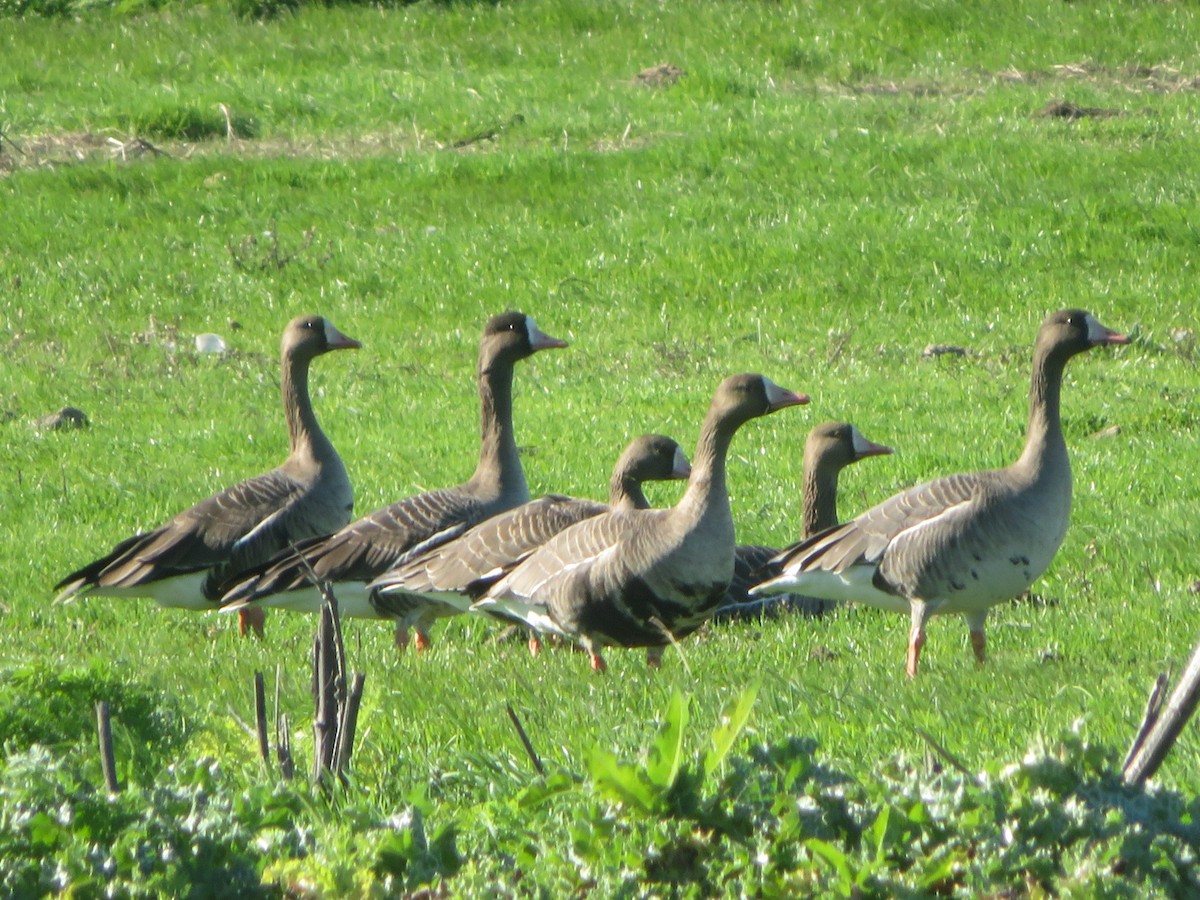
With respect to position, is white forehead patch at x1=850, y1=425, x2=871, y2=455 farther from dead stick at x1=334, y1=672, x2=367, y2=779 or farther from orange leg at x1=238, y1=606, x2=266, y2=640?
dead stick at x1=334, y1=672, x2=367, y2=779

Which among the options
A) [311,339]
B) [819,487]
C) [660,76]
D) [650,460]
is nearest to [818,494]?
[819,487]

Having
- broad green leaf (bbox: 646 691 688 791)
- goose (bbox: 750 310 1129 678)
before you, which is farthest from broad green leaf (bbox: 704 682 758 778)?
goose (bbox: 750 310 1129 678)

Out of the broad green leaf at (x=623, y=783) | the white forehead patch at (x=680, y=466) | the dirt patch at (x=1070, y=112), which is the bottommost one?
the white forehead patch at (x=680, y=466)

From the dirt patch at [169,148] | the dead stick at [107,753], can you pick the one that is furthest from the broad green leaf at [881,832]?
the dirt patch at [169,148]

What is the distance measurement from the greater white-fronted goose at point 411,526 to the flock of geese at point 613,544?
0.01 metres

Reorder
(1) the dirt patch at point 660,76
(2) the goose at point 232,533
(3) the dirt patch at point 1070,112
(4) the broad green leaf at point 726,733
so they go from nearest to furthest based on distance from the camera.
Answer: (4) the broad green leaf at point 726,733 → (2) the goose at point 232,533 → (3) the dirt patch at point 1070,112 → (1) the dirt patch at point 660,76

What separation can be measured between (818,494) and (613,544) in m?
2.35

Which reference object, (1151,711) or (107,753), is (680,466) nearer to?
(107,753)

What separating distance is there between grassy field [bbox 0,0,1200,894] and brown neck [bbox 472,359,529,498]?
896mm

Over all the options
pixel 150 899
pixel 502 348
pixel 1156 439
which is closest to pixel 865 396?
pixel 1156 439

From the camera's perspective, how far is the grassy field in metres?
5.76

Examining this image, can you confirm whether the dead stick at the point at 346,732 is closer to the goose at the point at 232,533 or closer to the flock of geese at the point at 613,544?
the flock of geese at the point at 613,544

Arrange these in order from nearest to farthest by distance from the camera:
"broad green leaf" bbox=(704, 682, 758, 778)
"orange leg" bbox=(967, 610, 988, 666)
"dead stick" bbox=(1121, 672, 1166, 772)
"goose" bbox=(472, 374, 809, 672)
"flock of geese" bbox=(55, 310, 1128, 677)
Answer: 1. "dead stick" bbox=(1121, 672, 1166, 772)
2. "broad green leaf" bbox=(704, 682, 758, 778)
3. "goose" bbox=(472, 374, 809, 672)
4. "flock of geese" bbox=(55, 310, 1128, 677)
5. "orange leg" bbox=(967, 610, 988, 666)

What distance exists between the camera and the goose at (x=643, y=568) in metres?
7.24
